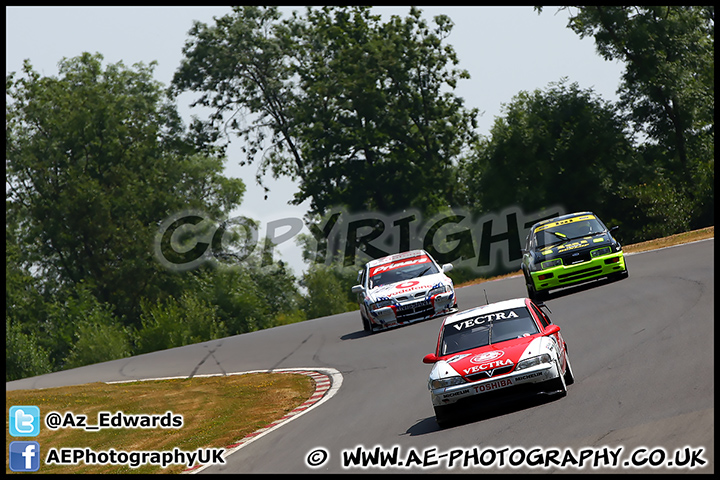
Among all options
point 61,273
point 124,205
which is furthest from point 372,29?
point 61,273

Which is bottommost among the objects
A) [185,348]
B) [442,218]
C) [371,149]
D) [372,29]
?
[185,348]

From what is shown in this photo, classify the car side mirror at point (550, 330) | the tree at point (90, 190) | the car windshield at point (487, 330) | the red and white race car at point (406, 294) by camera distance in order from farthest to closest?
the tree at point (90, 190), the red and white race car at point (406, 294), the car windshield at point (487, 330), the car side mirror at point (550, 330)

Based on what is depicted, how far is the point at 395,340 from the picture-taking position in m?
20.7

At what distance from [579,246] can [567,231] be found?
830 mm

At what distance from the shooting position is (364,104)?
59.8 meters

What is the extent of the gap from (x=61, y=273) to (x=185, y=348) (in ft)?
123

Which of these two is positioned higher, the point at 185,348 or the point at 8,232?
the point at 8,232

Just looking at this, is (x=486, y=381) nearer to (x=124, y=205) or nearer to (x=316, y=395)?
(x=316, y=395)

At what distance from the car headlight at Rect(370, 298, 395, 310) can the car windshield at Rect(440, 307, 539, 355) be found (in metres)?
9.87

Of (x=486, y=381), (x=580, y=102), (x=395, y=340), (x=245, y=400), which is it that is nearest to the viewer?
(x=486, y=381)

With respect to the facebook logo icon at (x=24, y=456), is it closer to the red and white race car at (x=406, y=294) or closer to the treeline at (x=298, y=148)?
the red and white race car at (x=406, y=294)

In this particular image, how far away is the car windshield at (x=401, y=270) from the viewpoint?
Result: 2281 centimetres
